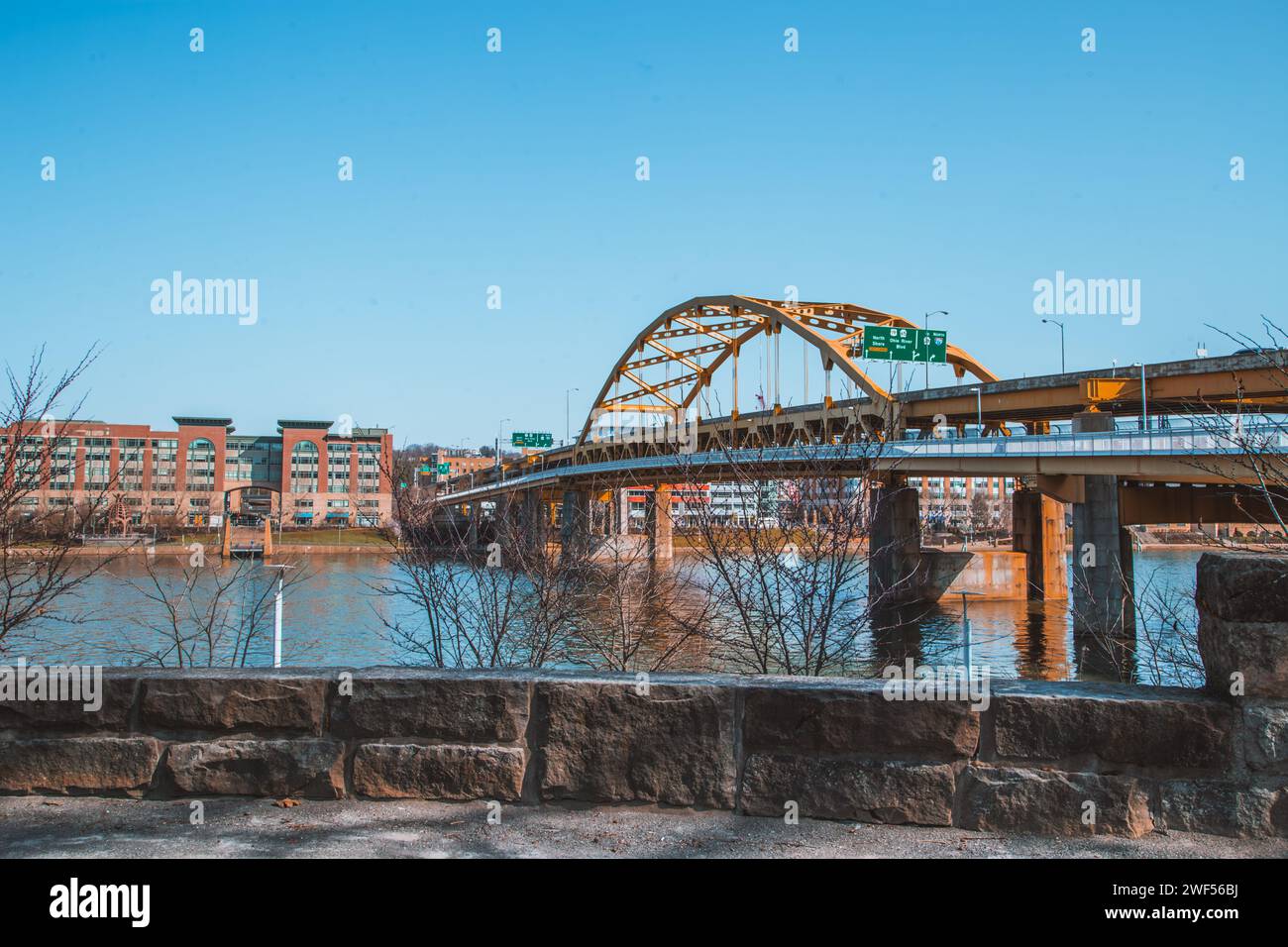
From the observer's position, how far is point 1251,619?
3.55 meters

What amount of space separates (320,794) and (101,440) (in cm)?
10506

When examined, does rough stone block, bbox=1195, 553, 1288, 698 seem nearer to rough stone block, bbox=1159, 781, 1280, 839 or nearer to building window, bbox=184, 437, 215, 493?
rough stone block, bbox=1159, 781, 1280, 839

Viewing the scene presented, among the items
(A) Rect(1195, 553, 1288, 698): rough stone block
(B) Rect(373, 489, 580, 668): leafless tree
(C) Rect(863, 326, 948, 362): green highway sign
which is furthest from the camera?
(C) Rect(863, 326, 948, 362): green highway sign

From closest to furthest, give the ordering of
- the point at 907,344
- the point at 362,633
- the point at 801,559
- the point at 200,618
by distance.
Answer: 1. the point at 801,559
2. the point at 200,618
3. the point at 362,633
4. the point at 907,344

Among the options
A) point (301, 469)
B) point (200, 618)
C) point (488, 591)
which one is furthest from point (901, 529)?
point (301, 469)

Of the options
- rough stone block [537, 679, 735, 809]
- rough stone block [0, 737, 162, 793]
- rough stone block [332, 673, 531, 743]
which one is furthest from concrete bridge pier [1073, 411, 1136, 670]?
rough stone block [0, 737, 162, 793]

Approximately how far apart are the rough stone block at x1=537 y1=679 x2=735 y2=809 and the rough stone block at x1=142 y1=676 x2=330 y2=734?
39.5 inches

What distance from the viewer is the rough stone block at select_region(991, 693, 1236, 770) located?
12.1ft

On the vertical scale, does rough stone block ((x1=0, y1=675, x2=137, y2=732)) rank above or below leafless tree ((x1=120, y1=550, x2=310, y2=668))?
above

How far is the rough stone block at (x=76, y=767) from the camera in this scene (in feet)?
13.6

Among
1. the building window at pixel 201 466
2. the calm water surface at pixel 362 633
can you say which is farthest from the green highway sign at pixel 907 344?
the building window at pixel 201 466

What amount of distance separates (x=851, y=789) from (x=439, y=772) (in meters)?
1.67
